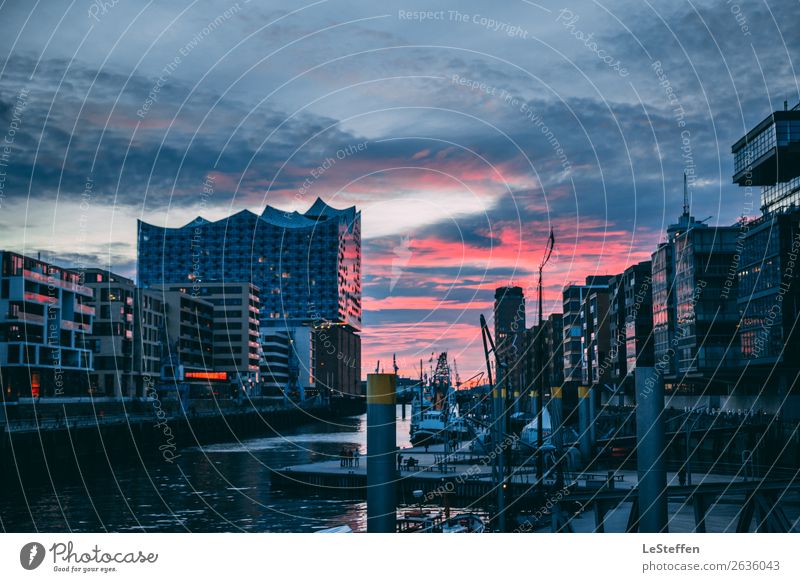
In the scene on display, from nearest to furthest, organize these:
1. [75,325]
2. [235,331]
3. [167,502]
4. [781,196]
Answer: [167,502]
[781,196]
[75,325]
[235,331]

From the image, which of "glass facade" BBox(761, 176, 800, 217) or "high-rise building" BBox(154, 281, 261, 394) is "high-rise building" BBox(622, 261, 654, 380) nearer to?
"glass facade" BBox(761, 176, 800, 217)

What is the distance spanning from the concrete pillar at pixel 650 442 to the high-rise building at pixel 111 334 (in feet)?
388

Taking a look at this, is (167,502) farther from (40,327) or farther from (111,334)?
(111,334)

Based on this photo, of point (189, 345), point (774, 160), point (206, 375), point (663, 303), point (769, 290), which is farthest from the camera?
point (189, 345)

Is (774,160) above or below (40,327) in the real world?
above

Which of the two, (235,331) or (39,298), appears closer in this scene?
(39,298)

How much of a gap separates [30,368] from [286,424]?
281ft

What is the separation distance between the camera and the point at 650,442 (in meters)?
12.1

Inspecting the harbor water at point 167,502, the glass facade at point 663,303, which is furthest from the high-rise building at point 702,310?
the harbor water at point 167,502

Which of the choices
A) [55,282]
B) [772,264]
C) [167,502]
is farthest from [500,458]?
[55,282]

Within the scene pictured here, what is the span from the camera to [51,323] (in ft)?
336

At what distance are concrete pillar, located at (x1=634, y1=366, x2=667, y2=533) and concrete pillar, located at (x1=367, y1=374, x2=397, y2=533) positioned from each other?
3.38 metres

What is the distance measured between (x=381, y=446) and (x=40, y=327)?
98421 mm
